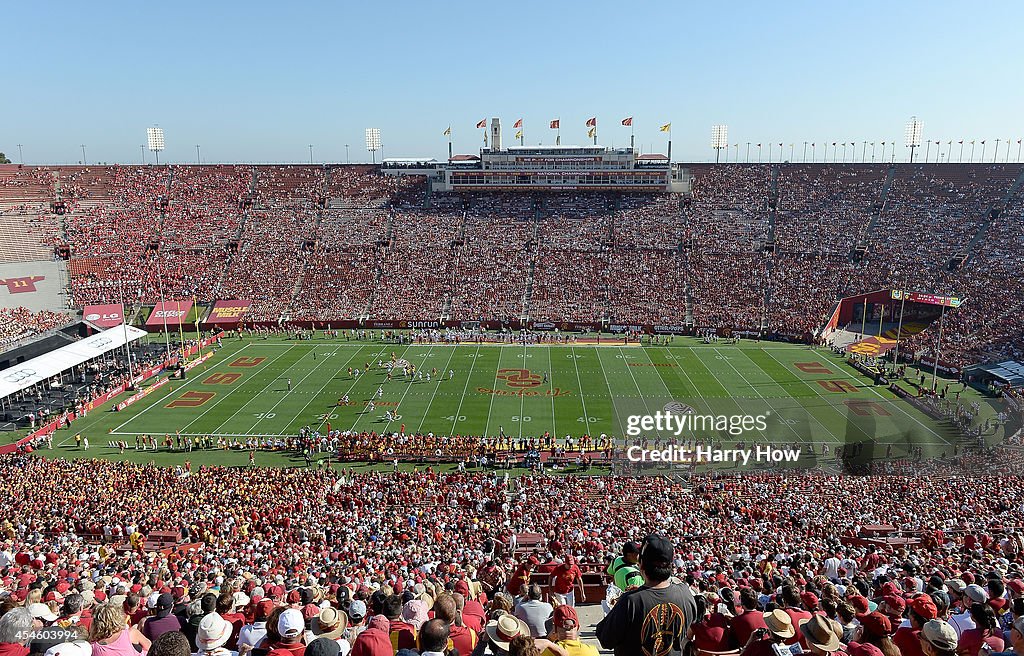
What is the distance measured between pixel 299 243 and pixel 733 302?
35.2 m

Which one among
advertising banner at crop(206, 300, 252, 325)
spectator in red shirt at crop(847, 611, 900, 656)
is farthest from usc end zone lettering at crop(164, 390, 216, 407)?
spectator in red shirt at crop(847, 611, 900, 656)

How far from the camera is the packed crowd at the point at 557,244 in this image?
48000 millimetres

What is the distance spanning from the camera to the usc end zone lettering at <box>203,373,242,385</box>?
3447 cm

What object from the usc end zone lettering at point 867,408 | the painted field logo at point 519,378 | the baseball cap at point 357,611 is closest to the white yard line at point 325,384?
the painted field logo at point 519,378

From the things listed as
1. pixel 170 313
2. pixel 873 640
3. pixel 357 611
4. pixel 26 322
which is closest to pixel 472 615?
pixel 357 611

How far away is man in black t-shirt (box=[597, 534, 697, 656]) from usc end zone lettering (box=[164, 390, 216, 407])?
102 ft

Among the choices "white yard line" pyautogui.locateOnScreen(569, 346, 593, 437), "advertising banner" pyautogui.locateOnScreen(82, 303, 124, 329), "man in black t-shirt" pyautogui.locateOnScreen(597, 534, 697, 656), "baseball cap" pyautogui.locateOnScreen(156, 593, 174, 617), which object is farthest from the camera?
"advertising banner" pyautogui.locateOnScreen(82, 303, 124, 329)

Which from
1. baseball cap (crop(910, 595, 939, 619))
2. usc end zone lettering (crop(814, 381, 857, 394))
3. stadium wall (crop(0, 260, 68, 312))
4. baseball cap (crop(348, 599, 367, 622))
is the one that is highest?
baseball cap (crop(910, 595, 939, 619))

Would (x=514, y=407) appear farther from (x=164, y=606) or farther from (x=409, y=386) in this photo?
(x=164, y=606)

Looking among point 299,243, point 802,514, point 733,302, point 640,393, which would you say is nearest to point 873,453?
point 802,514

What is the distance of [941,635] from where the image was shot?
455cm

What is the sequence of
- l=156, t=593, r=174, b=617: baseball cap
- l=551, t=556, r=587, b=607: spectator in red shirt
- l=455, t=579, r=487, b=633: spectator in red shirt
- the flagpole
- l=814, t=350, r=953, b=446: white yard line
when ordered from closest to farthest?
l=455, t=579, r=487, b=633: spectator in red shirt, l=156, t=593, r=174, b=617: baseball cap, l=551, t=556, r=587, b=607: spectator in red shirt, l=814, t=350, r=953, b=446: white yard line, the flagpole

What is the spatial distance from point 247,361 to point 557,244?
2783cm

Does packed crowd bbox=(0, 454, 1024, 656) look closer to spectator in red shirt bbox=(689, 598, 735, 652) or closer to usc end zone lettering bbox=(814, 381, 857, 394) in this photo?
spectator in red shirt bbox=(689, 598, 735, 652)
